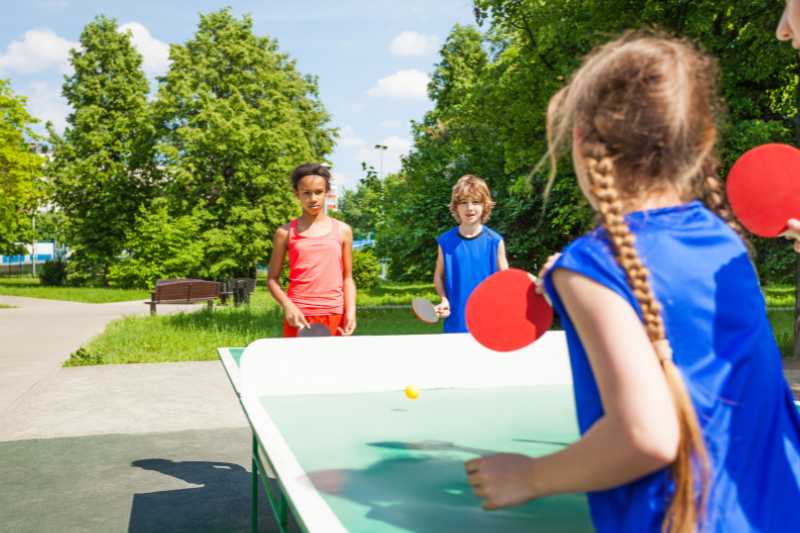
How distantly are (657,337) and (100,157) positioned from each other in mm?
37826

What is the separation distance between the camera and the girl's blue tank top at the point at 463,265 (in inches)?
191

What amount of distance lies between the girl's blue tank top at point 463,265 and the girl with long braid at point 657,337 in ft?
12.0

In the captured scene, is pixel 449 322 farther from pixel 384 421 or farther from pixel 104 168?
pixel 104 168

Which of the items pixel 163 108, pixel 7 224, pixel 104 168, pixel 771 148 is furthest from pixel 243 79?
pixel 771 148

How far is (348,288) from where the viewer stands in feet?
16.6

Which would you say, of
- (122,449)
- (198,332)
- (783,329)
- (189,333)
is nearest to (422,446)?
(122,449)

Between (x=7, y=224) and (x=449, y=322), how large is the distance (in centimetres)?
2368

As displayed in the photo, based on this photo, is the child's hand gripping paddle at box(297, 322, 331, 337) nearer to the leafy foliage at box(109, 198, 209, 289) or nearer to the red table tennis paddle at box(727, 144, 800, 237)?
the red table tennis paddle at box(727, 144, 800, 237)

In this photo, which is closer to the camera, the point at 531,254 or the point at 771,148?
the point at 771,148

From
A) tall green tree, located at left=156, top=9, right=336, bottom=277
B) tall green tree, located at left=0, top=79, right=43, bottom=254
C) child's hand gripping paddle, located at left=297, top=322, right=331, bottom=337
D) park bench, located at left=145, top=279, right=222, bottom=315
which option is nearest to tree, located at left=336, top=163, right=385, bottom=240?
tall green tree, located at left=156, top=9, right=336, bottom=277

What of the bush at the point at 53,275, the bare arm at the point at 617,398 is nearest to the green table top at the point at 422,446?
the bare arm at the point at 617,398

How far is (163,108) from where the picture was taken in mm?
31984

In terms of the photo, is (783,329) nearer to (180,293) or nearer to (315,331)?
(180,293)

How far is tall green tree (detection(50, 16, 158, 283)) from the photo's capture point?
35750mm
